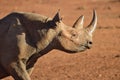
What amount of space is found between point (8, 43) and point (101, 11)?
78.0 feet

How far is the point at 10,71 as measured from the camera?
541 cm

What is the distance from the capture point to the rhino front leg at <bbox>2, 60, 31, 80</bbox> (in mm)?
5363

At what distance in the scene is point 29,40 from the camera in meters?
5.50

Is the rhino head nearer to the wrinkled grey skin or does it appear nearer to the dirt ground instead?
the wrinkled grey skin

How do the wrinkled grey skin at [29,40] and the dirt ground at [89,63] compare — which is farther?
the dirt ground at [89,63]

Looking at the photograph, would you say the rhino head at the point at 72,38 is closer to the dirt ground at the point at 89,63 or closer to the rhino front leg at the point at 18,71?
the rhino front leg at the point at 18,71

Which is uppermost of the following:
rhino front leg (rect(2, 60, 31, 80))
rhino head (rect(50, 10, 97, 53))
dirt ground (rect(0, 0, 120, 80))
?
rhino head (rect(50, 10, 97, 53))

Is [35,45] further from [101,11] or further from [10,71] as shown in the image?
[101,11]

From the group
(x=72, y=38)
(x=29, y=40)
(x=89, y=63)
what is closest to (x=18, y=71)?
(x=29, y=40)

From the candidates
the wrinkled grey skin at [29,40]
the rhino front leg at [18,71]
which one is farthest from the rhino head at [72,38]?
the rhino front leg at [18,71]

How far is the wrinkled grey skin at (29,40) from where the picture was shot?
17.6 ft

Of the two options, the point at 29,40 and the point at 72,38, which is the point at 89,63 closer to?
the point at 72,38

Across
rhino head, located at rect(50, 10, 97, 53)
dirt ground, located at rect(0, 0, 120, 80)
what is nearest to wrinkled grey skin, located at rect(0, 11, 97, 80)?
rhino head, located at rect(50, 10, 97, 53)

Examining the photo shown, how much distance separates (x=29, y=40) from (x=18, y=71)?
42 cm
